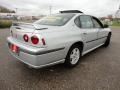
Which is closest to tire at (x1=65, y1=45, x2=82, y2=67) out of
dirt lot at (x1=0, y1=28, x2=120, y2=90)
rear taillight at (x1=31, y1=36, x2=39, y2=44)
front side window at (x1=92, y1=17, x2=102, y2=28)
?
dirt lot at (x1=0, y1=28, x2=120, y2=90)

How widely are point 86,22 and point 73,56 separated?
1.20 meters

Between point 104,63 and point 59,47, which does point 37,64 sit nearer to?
point 59,47

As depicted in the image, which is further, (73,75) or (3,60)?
(3,60)

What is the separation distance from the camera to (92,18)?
14.1 feet

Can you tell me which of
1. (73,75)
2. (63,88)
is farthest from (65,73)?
(63,88)

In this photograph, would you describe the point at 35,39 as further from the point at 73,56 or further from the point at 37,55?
the point at 73,56

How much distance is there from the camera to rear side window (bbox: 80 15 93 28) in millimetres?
3604

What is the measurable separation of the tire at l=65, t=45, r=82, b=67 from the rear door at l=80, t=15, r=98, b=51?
38 centimetres

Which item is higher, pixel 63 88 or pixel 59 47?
pixel 59 47

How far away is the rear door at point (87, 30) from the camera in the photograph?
354 cm

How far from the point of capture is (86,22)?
3.81 metres

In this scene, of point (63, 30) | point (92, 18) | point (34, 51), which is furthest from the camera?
point (92, 18)

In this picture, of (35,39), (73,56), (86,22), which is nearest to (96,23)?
(86,22)

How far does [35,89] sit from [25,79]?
0.46 metres
